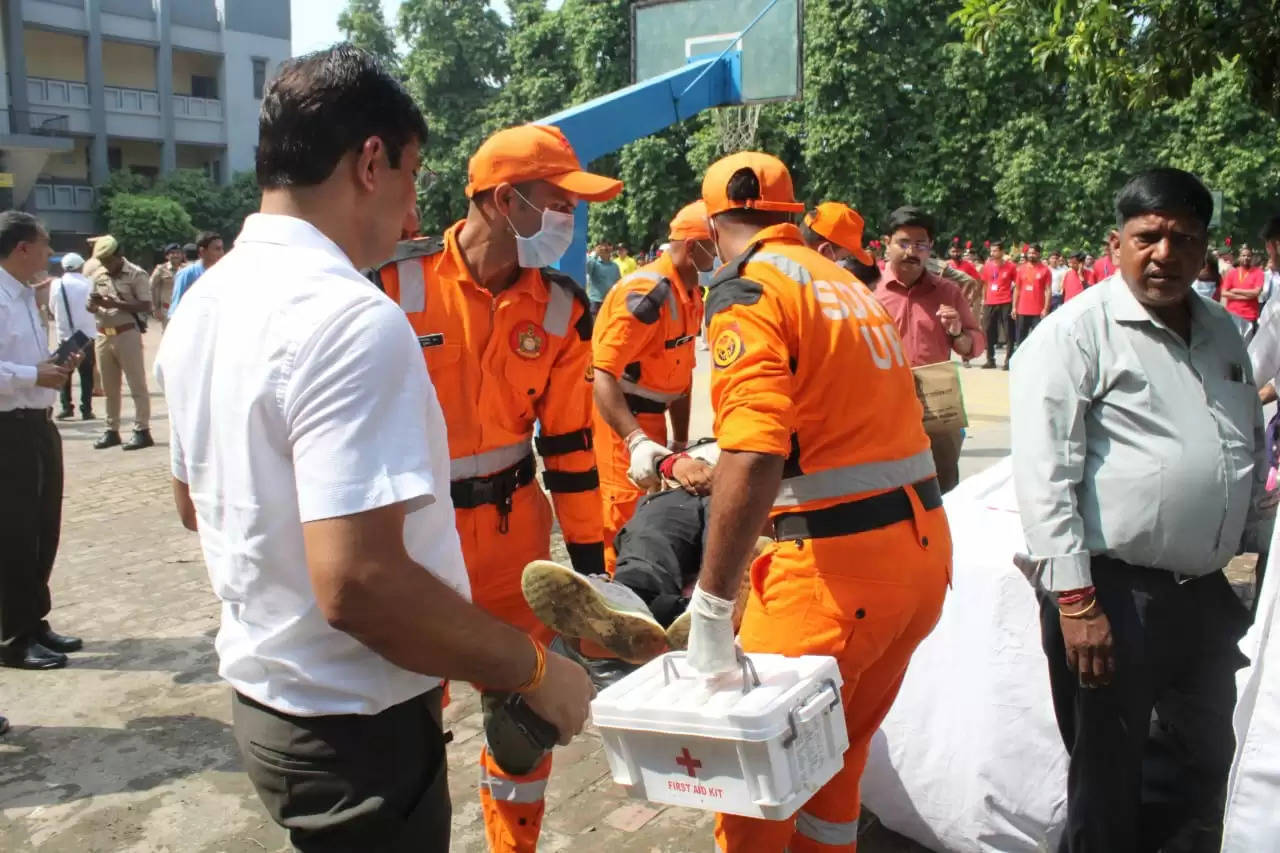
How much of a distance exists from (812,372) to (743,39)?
27.4ft

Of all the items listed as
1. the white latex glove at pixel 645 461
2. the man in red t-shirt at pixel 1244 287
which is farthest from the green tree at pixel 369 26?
the white latex glove at pixel 645 461

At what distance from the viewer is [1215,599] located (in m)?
2.86

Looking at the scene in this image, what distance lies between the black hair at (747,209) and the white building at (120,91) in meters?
36.1

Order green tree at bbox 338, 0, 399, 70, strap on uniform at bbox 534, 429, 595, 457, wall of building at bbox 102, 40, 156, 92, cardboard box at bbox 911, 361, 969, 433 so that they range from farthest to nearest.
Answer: green tree at bbox 338, 0, 399, 70, wall of building at bbox 102, 40, 156, 92, cardboard box at bbox 911, 361, 969, 433, strap on uniform at bbox 534, 429, 595, 457

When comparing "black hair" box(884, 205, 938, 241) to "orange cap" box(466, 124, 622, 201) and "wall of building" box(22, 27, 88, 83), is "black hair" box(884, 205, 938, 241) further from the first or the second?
"wall of building" box(22, 27, 88, 83)

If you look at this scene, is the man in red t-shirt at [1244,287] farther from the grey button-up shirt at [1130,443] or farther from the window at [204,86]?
the window at [204,86]

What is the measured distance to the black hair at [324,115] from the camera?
64.5 inches

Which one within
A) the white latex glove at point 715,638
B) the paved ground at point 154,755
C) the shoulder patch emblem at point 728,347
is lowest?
the paved ground at point 154,755

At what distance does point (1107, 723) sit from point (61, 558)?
652 cm

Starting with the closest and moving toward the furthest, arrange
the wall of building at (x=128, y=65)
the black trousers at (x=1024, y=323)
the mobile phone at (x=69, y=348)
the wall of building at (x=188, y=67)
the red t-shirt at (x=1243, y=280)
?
the mobile phone at (x=69, y=348)
the red t-shirt at (x=1243, y=280)
the black trousers at (x=1024, y=323)
the wall of building at (x=128, y=65)
the wall of building at (x=188, y=67)

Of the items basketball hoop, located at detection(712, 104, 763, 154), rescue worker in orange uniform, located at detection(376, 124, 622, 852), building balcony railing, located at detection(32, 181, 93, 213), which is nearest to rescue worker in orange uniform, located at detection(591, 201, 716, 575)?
rescue worker in orange uniform, located at detection(376, 124, 622, 852)

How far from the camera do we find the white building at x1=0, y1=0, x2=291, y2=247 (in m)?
36.2

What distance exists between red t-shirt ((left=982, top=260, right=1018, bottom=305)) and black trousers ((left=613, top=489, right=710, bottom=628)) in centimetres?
1538

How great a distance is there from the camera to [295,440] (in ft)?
4.99
